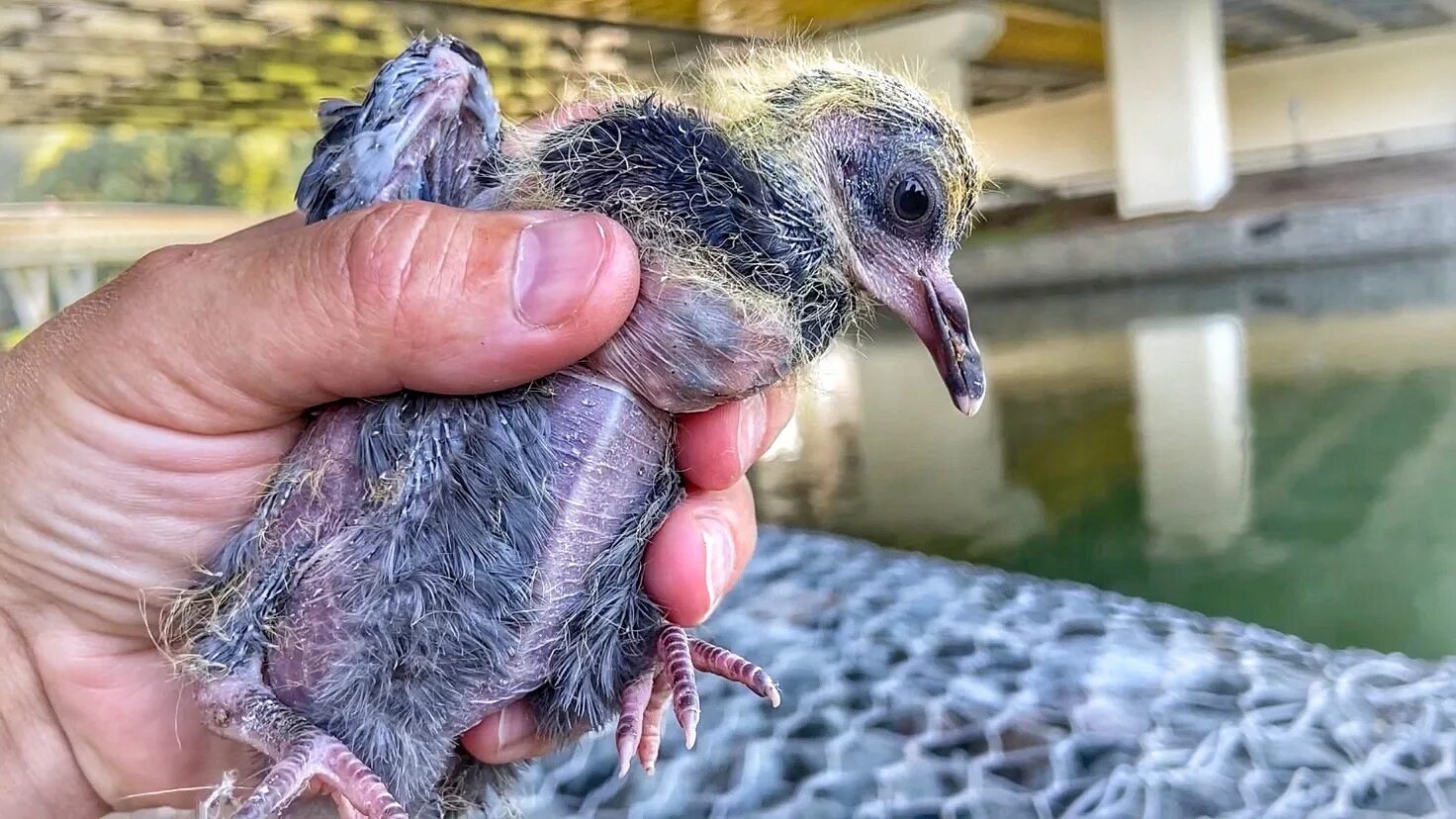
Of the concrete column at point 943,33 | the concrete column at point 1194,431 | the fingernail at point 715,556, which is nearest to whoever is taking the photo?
the fingernail at point 715,556

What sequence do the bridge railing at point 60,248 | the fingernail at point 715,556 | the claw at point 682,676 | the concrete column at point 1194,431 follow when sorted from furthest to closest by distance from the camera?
the bridge railing at point 60,248, the concrete column at point 1194,431, the fingernail at point 715,556, the claw at point 682,676

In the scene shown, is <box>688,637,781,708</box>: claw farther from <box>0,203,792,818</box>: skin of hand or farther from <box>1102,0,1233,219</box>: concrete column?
<box>1102,0,1233,219</box>: concrete column

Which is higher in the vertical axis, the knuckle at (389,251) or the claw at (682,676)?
the knuckle at (389,251)

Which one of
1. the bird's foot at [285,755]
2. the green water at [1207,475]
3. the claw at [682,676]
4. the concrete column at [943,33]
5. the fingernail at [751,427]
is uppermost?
the concrete column at [943,33]

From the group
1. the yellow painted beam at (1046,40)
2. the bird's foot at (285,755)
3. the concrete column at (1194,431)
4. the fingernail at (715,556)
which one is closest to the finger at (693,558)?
the fingernail at (715,556)

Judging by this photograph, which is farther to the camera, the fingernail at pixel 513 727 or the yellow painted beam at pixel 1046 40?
the yellow painted beam at pixel 1046 40

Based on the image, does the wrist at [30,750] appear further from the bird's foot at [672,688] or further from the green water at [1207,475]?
the green water at [1207,475]

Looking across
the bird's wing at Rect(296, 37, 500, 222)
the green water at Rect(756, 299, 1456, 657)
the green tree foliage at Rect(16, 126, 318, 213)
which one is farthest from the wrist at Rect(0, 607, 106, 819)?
the green tree foliage at Rect(16, 126, 318, 213)
